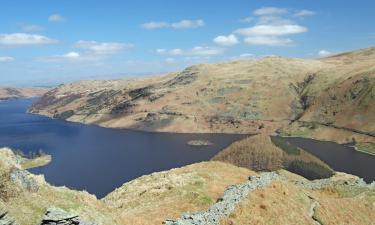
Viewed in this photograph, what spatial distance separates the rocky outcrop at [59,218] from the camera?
143 feet

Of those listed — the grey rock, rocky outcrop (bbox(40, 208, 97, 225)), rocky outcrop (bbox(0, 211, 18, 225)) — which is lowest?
rocky outcrop (bbox(40, 208, 97, 225))

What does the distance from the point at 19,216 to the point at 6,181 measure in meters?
4.43

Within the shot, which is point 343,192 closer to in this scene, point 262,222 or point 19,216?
point 262,222

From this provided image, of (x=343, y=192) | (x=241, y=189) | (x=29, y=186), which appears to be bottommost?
(x=343, y=192)

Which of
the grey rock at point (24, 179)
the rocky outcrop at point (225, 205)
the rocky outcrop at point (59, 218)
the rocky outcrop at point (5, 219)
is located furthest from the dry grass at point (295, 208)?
the rocky outcrop at point (5, 219)

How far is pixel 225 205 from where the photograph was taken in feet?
210

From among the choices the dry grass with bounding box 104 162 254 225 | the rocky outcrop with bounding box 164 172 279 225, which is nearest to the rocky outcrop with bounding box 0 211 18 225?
the rocky outcrop with bounding box 164 172 279 225

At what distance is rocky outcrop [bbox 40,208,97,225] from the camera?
4372cm

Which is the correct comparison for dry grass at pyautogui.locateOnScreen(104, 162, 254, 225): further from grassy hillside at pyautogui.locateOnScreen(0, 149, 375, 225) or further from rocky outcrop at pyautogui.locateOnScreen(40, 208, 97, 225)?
rocky outcrop at pyautogui.locateOnScreen(40, 208, 97, 225)

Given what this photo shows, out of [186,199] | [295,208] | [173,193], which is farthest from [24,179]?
[295,208]

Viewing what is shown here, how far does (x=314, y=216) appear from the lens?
72188mm

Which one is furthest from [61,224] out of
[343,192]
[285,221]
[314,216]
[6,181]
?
[343,192]

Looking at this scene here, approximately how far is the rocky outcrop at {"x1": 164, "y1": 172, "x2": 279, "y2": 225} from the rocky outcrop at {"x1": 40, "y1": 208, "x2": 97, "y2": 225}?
1376 cm

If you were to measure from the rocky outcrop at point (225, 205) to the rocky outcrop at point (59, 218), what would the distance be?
45.1ft
